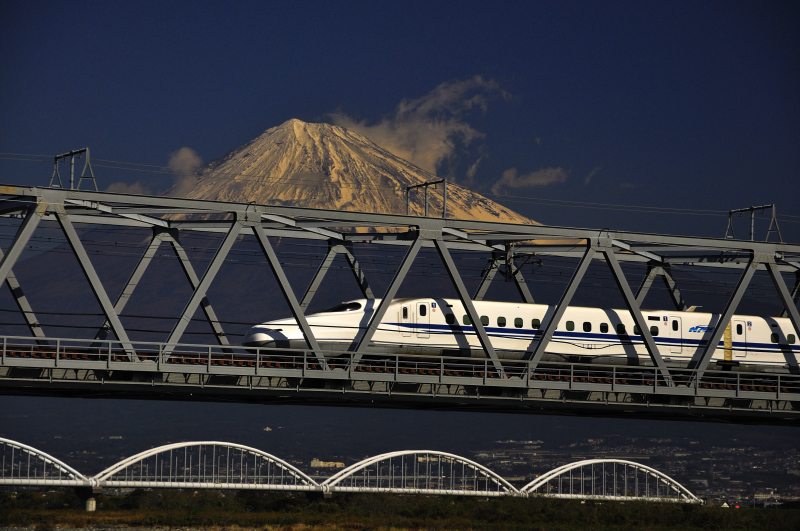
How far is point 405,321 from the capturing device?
180ft

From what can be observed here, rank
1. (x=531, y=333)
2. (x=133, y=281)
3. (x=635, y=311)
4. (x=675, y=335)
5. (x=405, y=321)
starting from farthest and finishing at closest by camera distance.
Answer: (x=675, y=335)
(x=531, y=333)
(x=405, y=321)
(x=635, y=311)
(x=133, y=281)

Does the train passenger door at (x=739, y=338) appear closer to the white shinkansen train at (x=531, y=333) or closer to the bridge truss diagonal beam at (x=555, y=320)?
the white shinkansen train at (x=531, y=333)

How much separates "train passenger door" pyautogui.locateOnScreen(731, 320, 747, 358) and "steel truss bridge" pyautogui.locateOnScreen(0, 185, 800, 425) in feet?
4.35

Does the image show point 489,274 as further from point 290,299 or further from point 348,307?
point 290,299

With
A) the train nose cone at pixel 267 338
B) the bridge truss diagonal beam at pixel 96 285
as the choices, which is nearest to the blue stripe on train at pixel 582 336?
the train nose cone at pixel 267 338

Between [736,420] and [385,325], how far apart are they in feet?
73.8

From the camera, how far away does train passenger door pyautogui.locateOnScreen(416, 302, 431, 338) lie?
55.1 metres

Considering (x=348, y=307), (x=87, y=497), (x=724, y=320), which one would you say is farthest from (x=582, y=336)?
(x=87, y=497)

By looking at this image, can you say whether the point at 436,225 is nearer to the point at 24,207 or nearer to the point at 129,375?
the point at 129,375

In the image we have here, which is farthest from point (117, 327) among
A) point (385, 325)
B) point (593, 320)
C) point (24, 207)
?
point (593, 320)

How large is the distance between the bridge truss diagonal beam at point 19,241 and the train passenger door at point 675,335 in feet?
124

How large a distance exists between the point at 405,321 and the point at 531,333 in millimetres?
8238

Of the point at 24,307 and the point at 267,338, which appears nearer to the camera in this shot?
the point at 24,307

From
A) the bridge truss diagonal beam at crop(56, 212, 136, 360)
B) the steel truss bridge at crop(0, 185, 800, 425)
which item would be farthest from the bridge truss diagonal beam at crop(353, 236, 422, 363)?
the bridge truss diagonal beam at crop(56, 212, 136, 360)
